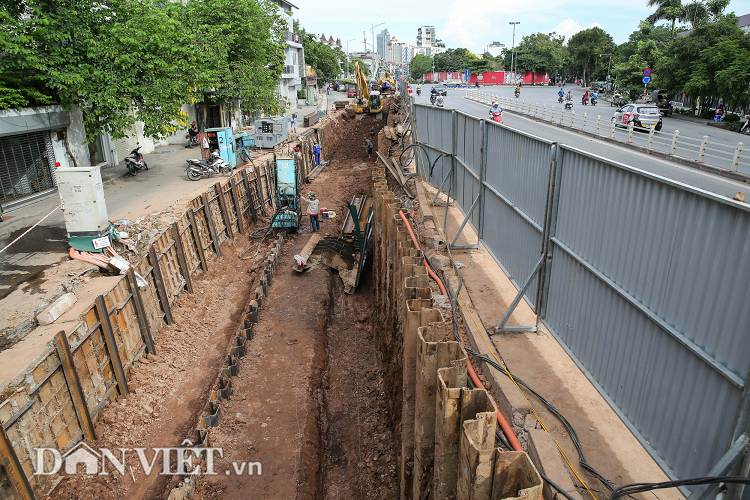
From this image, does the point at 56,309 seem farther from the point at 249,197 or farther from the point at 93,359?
the point at 249,197

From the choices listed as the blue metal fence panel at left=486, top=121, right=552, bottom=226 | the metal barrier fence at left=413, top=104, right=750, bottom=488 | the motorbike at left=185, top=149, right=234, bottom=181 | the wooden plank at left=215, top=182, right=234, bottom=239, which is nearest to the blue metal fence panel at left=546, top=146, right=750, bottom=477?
the metal barrier fence at left=413, top=104, right=750, bottom=488

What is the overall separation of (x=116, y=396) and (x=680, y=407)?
9358mm

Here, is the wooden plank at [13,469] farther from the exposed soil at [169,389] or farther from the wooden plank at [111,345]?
the wooden plank at [111,345]

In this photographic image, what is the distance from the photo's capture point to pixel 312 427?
8977 mm

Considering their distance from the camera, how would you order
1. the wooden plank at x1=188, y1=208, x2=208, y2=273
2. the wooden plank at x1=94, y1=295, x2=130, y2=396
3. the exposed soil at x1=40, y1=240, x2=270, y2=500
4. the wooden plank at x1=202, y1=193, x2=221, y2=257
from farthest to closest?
the wooden plank at x1=202, y1=193, x2=221, y2=257 < the wooden plank at x1=188, y1=208, x2=208, y2=273 < the wooden plank at x1=94, y1=295, x2=130, y2=396 < the exposed soil at x1=40, y1=240, x2=270, y2=500

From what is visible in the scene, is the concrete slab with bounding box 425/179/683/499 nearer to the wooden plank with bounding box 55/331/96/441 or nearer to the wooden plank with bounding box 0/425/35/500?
the wooden plank with bounding box 0/425/35/500

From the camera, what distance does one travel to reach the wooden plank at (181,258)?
13.5 meters

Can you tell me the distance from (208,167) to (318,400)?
13.9 m

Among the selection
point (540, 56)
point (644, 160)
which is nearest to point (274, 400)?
point (644, 160)

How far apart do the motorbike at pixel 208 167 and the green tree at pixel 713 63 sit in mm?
29515

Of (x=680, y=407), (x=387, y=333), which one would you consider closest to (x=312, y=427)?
(x=387, y=333)

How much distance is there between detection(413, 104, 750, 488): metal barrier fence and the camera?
11.7 ft

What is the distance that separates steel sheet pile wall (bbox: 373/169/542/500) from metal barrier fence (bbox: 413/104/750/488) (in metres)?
1.54

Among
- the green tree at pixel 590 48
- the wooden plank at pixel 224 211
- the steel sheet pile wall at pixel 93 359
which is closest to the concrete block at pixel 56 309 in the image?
the steel sheet pile wall at pixel 93 359
